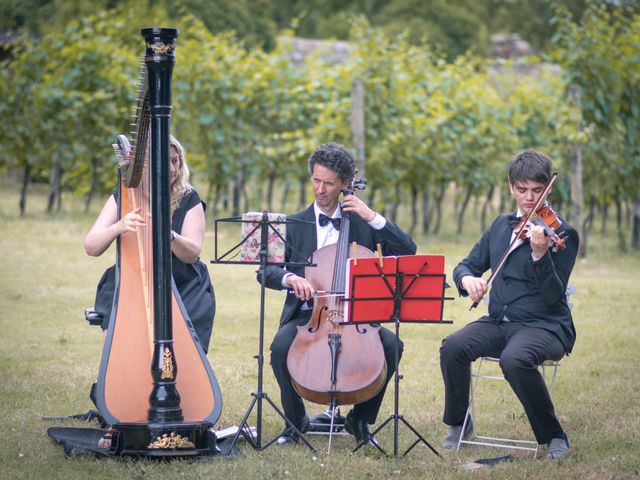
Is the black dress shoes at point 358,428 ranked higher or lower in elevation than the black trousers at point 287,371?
lower

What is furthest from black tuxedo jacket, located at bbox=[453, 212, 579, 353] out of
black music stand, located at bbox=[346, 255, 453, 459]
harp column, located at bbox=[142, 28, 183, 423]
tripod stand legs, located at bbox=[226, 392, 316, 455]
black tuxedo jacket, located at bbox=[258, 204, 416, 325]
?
harp column, located at bbox=[142, 28, 183, 423]

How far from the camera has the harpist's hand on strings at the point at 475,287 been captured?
4.98 m

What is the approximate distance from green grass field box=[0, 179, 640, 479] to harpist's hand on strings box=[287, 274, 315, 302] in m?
0.77

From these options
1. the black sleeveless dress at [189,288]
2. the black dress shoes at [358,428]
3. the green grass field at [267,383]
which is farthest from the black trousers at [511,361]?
the black sleeveless dress at [189,288]

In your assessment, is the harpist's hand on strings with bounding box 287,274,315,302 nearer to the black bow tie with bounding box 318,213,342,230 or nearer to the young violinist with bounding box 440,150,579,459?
the black bow tie with bounding box 318,213,342,230

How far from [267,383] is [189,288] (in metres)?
1.47

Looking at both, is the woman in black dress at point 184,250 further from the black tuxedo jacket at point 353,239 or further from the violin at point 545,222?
the violin at point 545,222

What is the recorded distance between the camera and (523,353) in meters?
4.96

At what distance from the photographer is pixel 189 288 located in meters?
5.48

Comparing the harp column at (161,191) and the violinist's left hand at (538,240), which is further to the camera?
the violinist's left hand at (538,240)

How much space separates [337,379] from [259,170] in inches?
400

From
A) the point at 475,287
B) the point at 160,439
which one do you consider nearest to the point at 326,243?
the point at 475,287

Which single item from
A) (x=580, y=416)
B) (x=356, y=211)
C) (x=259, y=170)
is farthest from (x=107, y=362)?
(x=259, y=170)

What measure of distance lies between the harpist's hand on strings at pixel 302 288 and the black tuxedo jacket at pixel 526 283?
2.67ft
